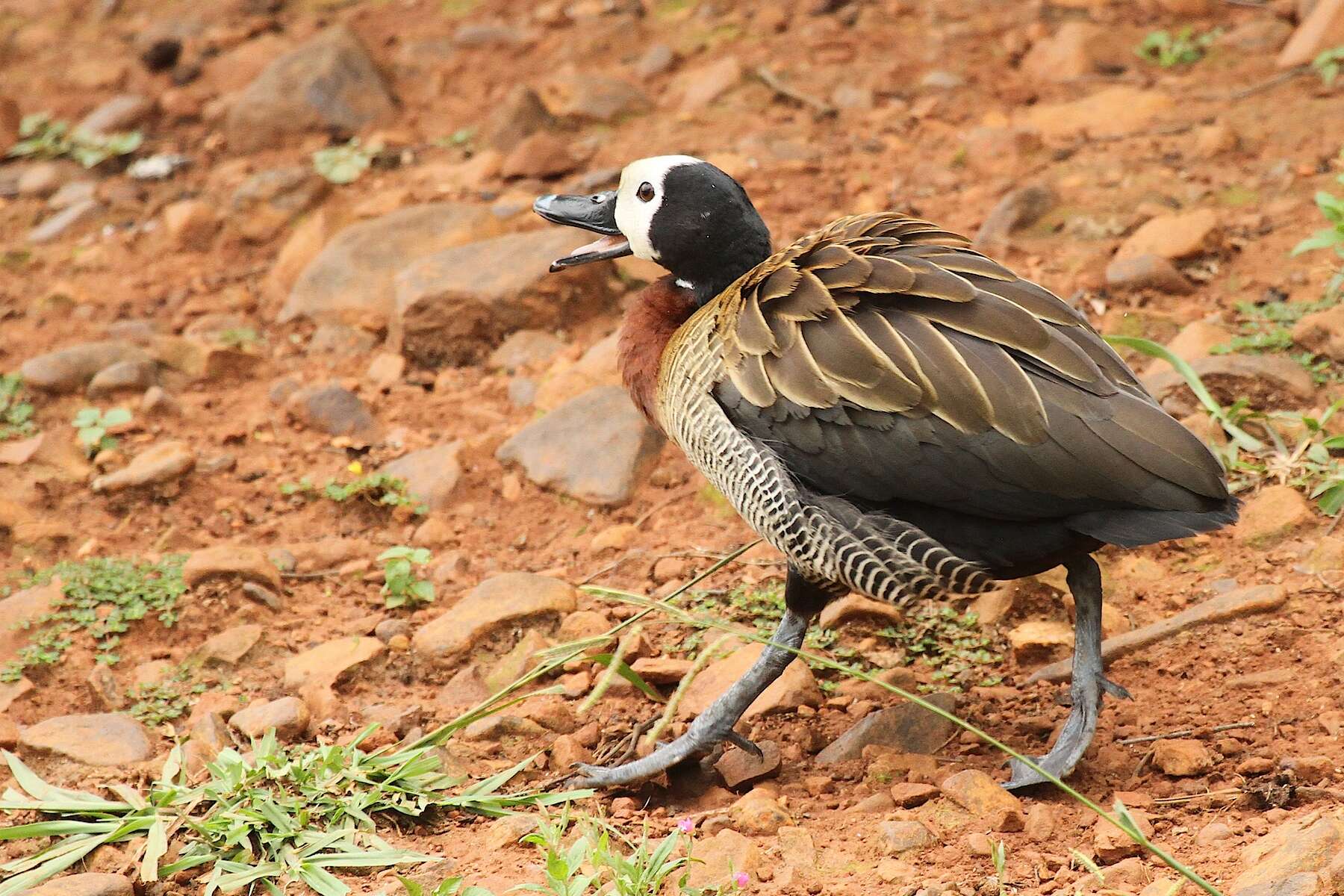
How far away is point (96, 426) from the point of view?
5.55 metres

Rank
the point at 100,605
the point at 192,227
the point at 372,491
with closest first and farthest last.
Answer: the point at 100,605
the point at 372,491
the point at 192,227

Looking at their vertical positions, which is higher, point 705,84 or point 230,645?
point 705,84

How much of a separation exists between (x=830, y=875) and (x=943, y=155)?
4.29 meters

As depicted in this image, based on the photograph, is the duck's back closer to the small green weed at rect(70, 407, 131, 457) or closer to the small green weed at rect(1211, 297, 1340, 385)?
the small green weed at rect(1211, 297, 1340, 385)

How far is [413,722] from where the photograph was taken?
390 cm

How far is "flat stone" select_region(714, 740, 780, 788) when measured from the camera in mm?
3719

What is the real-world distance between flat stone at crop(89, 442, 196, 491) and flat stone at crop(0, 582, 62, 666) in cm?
65

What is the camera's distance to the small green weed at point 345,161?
720cm

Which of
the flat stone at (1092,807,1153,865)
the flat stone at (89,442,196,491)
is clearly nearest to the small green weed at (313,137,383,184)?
the flat stone at (89,442,196,491)

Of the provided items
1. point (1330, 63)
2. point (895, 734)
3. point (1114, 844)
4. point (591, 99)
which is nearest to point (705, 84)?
point (591, 99)

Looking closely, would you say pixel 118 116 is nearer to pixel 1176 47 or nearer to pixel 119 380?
pixel 119 380

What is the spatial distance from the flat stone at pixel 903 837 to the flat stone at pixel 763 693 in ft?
2.51

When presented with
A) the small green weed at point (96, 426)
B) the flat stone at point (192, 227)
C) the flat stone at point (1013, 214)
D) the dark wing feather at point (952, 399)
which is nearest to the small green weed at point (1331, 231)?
the flat stone at point (1013, 214)

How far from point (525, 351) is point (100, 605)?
207 cm
